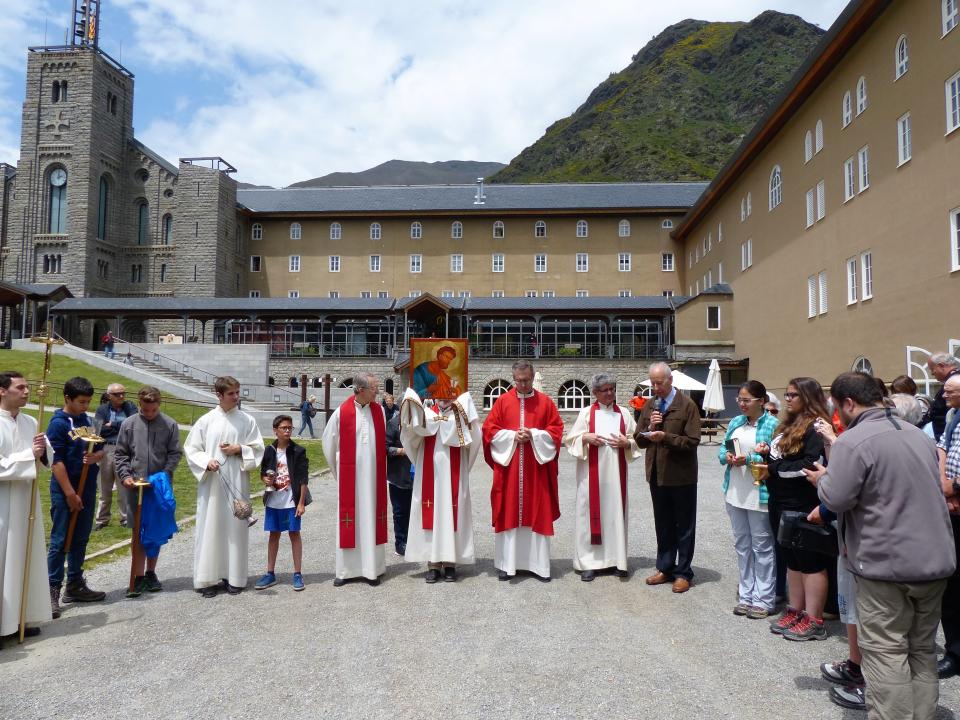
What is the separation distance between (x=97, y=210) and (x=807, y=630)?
59992 millimetres

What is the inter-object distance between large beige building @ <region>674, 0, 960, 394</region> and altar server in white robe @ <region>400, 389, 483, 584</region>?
41.1 feet

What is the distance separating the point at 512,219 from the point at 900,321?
36.3 metres

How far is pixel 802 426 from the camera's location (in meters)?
5.12

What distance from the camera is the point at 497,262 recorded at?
5291 centimetres

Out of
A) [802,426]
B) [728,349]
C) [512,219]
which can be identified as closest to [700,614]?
[802,426]

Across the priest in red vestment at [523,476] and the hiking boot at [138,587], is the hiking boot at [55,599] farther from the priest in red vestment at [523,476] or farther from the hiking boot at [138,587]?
the priest in red vestment at [523,476]

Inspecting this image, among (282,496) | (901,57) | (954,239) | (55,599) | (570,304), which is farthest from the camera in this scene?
(570,304)

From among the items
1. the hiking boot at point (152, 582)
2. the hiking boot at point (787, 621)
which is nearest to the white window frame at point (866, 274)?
the hiking boot at point (787, 621)

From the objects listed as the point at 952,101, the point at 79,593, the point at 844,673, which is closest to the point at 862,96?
the point at 952,101

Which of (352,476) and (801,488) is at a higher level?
(801,488)

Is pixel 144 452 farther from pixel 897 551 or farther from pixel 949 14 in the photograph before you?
pixel 949 14

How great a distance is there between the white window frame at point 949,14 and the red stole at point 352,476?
1841cm

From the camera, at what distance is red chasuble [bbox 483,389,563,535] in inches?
279

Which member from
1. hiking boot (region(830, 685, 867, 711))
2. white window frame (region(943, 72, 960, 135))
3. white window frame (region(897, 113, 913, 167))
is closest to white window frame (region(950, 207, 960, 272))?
white window frame (region(943, 72, 960, 135))
